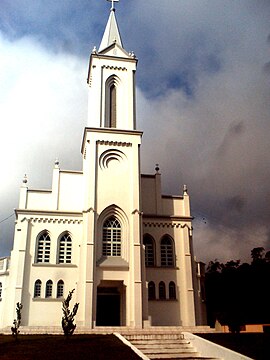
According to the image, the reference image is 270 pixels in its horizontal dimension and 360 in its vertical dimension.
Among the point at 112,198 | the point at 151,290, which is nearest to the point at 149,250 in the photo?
the point at 151,290

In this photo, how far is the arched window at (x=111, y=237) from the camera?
110 feet

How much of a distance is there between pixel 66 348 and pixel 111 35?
32.1 m

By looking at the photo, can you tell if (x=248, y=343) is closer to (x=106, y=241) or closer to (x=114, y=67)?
(x=106, y=241)

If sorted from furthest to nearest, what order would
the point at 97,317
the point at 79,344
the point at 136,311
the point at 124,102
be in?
1. the point at 124,102
2. the point at 97,317
3. the point at 136,311
4. the point at 79,344

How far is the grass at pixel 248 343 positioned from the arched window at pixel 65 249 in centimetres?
1462

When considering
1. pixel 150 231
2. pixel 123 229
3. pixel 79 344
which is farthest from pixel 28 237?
pixel 79 344

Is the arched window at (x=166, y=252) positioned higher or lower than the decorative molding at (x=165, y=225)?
lower

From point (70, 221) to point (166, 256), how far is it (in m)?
8.74

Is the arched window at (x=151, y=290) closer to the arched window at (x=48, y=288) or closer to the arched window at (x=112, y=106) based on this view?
the arched window at (x=48, y=288)

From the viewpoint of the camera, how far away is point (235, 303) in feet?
162

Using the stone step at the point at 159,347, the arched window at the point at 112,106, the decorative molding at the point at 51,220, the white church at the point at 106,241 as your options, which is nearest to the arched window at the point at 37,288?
the white church at the point at 106,241

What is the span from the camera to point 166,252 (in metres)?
36.4

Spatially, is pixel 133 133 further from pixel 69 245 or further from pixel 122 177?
pixel 69 245

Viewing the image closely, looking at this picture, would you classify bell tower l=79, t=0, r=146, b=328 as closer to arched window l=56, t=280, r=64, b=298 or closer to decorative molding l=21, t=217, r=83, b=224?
decorative molding l=21, t=217, r=83, b=224
